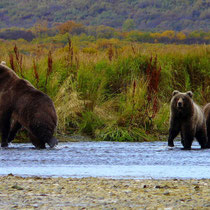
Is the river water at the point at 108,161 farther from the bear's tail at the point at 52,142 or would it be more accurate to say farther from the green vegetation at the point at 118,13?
the green vegetation at the point at 118,13

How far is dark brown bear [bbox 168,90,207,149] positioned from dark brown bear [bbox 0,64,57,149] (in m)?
2.36

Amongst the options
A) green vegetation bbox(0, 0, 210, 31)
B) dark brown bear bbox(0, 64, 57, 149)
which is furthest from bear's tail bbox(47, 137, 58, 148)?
green vegetation bbox(0, 0, 210, 31)

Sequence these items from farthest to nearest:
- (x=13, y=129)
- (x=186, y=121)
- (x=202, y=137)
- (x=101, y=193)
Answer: (x=202, y=137), (x=186, y=121), (x=13, y=129), (x=101, y=193)

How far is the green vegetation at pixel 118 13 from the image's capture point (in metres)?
101

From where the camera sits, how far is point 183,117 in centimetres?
1207

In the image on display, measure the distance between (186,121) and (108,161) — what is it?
7.79ft

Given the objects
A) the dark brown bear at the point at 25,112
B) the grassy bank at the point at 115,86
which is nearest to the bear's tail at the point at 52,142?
the dark brown bear at the point at 25,112

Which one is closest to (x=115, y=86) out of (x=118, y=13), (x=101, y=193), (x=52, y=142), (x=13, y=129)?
(x=13, y=129)

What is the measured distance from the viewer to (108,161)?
404 inches

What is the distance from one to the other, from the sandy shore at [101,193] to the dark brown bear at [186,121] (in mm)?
3992

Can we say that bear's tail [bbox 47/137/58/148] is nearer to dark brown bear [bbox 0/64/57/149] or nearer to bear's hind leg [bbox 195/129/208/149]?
dark brown bear [bbox 0/64/57/149]

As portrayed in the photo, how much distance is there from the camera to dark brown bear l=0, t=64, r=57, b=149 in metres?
11.2

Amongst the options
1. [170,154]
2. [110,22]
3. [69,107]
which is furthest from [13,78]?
[110,22]

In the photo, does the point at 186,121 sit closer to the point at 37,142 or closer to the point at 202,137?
the point at 202,137
